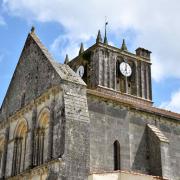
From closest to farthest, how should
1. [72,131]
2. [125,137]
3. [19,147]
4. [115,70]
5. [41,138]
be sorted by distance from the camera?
[72,131]
[41,138]
[125,137]
[19,147]
[115,70]

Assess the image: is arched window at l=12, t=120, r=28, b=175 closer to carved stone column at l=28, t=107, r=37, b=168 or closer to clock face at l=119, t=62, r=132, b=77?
carved stone column at l=28, t=107, r=37, b=168

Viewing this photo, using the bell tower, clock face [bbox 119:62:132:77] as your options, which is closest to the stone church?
the bell tower

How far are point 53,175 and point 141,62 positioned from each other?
87.2 feet

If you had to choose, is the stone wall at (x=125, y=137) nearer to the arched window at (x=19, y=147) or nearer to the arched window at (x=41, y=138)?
the arched window at (x=41, y=138)

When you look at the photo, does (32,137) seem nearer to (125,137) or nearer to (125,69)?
(125,137)

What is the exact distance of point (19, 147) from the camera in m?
26.2

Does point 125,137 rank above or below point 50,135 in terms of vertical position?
above

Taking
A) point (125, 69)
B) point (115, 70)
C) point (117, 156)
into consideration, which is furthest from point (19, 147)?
point (125, 69)

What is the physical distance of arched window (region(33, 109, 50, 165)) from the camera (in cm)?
2345

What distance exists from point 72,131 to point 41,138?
3.17m

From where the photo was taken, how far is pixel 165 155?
25.2 meters

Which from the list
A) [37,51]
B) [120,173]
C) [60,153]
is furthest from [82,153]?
[37,51]

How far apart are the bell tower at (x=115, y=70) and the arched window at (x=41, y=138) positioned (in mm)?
17375

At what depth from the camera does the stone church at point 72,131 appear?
2120cm
